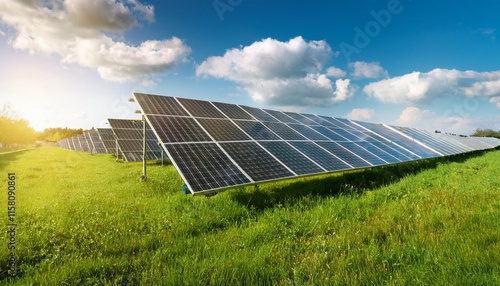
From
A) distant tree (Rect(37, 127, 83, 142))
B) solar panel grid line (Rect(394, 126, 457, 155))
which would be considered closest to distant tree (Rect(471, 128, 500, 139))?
solar panel grid line (Rect(394, 126, 457, 155))

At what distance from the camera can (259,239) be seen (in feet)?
18.4

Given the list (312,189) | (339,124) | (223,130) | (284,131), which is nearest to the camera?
(312,189)

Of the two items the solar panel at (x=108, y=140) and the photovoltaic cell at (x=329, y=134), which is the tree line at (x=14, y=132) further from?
the photovoltaic cell at (x=329, y=134)

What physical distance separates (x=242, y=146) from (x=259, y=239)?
4.23 m

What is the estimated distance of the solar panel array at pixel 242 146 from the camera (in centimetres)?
745

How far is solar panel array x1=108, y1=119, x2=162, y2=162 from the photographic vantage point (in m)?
21.2

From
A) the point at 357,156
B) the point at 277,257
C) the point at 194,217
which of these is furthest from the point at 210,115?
the point at 277,257

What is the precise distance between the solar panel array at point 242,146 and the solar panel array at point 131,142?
34.3 ft

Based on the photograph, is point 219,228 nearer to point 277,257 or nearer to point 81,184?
point 277,257

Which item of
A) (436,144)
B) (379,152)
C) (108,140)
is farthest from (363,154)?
(108,140)

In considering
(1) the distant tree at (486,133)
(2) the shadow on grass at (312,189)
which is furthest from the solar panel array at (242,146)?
(1) the distant tree at (486,133)

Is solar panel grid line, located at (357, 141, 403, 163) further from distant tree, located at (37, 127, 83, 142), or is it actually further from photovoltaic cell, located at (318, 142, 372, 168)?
distant tree, located at (37, 127, 83, 142)

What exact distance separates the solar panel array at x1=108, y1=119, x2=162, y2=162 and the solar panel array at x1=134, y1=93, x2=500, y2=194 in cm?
1045

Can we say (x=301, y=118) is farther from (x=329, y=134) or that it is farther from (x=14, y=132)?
(x=14, y=132)
